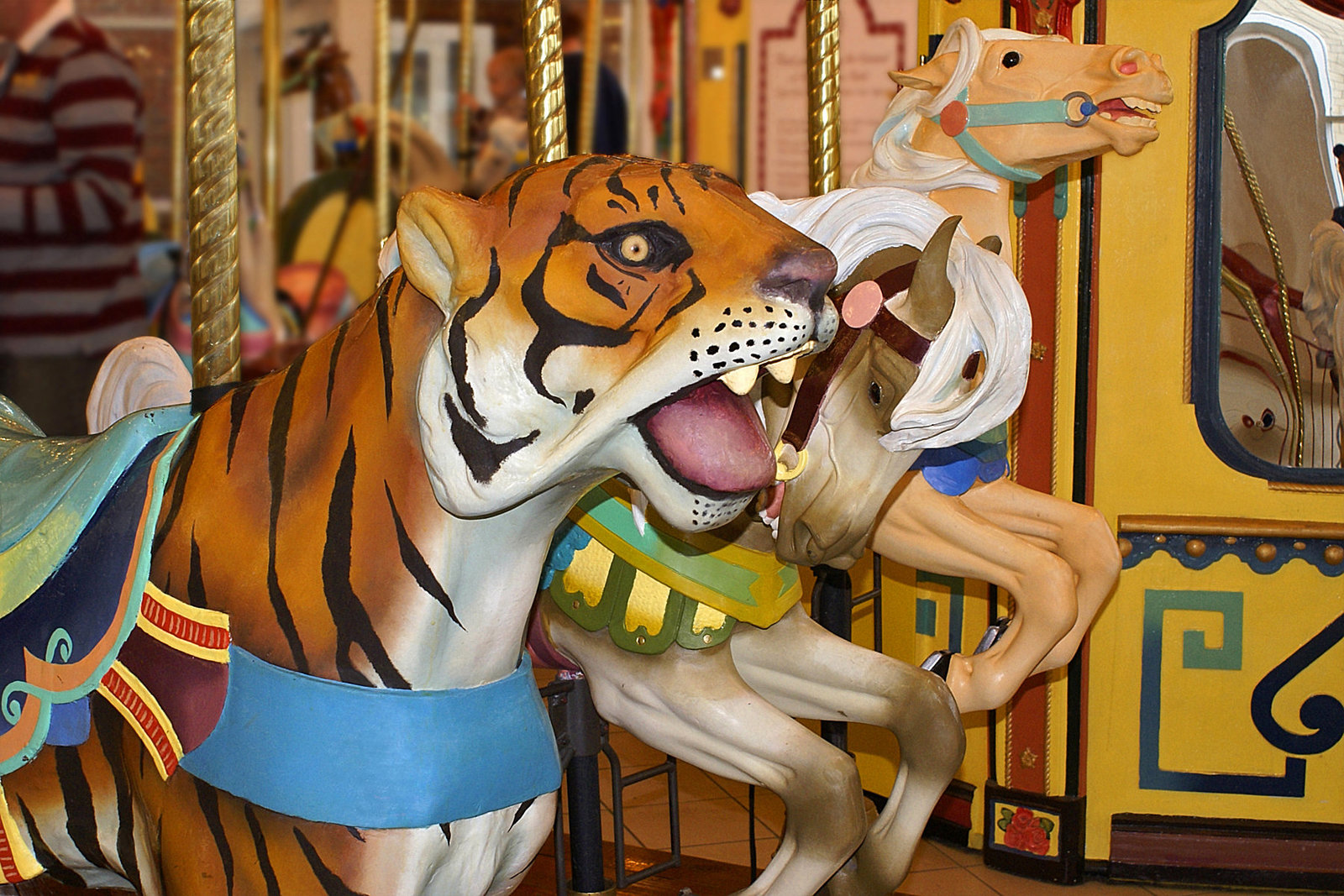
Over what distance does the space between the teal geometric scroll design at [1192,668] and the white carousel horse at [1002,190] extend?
0.59 meters

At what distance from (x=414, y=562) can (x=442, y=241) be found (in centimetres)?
26

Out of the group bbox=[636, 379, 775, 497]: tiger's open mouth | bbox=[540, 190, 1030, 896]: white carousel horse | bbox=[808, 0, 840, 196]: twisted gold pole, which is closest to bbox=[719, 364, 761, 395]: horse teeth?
bbox=[636, 379, 775, 497]: tiger's open mouth

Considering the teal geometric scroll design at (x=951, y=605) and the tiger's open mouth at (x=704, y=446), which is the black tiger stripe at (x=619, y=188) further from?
the teal geometric scroll design at (x=951, y=605)

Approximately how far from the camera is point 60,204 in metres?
5.59

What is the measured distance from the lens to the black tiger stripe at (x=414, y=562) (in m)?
1.08

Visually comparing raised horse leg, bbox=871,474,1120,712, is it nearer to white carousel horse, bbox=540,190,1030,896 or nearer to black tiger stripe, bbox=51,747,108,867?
white carousel horse, bbox=540,190,1030,896

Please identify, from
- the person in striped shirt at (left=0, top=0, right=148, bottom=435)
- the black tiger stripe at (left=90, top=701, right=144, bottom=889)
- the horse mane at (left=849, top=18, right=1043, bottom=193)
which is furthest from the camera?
the person in striped shirt at (left=0, top=0, right=148, bottom=435)

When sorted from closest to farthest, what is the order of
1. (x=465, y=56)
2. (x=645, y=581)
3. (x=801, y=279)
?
(x=801, y=279)
(x=645, y=581)
(x=465, y=56)

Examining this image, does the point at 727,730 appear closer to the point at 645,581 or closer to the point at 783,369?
the point at 645,581

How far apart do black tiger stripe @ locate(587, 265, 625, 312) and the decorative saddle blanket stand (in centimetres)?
37

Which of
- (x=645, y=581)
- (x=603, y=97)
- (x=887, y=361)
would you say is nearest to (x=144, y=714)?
(x=645, y=581)

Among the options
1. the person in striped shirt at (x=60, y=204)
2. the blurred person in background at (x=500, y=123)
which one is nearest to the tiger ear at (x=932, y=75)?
the person in striped shirt at (x=60, y=204)

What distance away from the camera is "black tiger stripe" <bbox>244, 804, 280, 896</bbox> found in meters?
1.10

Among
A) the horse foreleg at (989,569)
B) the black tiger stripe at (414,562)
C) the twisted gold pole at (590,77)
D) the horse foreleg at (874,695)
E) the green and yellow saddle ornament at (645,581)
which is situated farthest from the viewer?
the twisted gold pole at (590,77)
